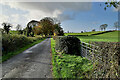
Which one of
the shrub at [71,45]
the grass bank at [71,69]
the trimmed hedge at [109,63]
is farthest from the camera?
the shrub at [71,45]

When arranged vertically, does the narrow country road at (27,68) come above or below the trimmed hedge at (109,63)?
below

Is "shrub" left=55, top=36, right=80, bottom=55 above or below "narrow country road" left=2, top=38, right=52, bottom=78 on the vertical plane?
above

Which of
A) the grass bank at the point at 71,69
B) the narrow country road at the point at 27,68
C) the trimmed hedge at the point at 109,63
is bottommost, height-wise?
the narrow country road at the point at 27,68

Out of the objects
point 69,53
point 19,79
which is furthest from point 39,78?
point 69,53

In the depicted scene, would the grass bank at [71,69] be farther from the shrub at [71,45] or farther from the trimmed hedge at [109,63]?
the shrub at [71,45]

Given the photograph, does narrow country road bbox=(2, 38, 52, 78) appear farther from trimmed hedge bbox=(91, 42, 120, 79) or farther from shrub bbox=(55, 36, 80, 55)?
shrub bbox=(55, 36, 80, 55)

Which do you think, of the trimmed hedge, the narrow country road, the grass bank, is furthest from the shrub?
the trimmed hedge

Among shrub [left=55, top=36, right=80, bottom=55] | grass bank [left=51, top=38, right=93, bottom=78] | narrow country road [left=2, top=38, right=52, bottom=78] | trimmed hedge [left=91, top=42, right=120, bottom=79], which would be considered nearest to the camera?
trimmed hedge [left=91, top=42, right=120, bottom=79]

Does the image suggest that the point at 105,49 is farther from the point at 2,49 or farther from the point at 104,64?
the point at 2,49

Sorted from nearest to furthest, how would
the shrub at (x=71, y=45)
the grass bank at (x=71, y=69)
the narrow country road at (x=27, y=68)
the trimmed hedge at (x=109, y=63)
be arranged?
the trimmed hedge at (x=109, y=63) → the grass bank at (x=71, y=69) → the narrow country road at (x=27, y=68) → the shrub at (x=71, y=45)

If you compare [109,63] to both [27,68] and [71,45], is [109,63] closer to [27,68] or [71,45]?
[27,68]

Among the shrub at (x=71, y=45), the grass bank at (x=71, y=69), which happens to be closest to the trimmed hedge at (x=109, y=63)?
the grass bank at (x=71, y=69)

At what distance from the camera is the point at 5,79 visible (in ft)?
10.4

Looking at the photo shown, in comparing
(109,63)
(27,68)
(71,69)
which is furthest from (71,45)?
(109,63)
